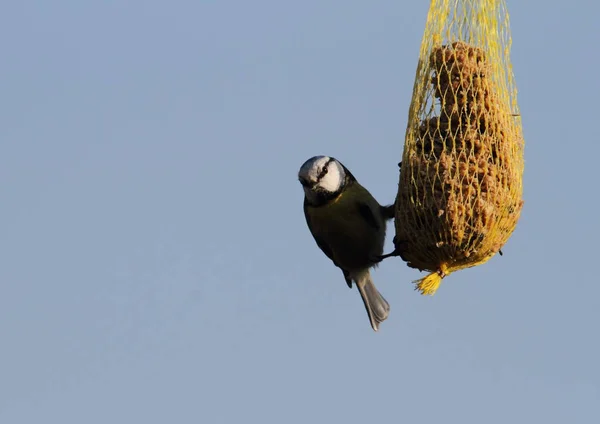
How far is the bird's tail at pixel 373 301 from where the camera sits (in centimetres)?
689

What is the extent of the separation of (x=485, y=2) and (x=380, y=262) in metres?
1.63

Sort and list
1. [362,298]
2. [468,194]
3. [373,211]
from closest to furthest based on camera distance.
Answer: [468,194], [373,211], [362,298]

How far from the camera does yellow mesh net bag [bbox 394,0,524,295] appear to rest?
16.9ft

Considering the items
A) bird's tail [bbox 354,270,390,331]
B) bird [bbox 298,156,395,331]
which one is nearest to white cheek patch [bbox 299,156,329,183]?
bird [bbox 298,156,395,331]

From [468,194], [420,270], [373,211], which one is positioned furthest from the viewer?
[373,211]

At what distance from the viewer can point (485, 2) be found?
17.7 ft

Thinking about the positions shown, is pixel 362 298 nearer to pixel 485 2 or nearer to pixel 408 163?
pixel 408 163

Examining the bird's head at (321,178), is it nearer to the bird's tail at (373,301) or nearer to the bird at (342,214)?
the bird at (342,214)

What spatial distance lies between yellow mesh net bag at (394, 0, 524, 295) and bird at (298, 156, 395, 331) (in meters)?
0.72

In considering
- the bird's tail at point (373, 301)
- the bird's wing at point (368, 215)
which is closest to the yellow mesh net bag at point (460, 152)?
the bird's wing at point (368, 215)

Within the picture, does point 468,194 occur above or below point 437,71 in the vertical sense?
below

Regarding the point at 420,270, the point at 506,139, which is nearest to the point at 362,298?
the point at 420,270

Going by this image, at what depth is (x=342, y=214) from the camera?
6273 millimetres

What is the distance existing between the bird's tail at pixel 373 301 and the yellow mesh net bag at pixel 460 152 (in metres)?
1.42
